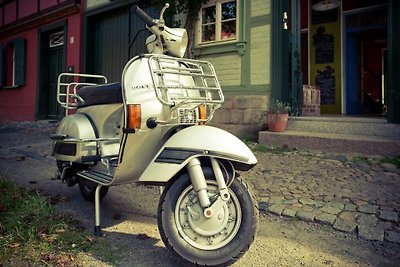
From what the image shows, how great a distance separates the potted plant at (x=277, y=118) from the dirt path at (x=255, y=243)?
2.84 metres

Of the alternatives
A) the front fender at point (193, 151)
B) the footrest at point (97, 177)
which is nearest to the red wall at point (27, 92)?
the footrest at point (97, 177)

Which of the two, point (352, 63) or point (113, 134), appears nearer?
point (113, 134)

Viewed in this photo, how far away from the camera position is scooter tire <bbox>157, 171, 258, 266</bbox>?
72.4 inches

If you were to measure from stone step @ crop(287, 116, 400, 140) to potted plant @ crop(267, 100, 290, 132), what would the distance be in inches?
11.0

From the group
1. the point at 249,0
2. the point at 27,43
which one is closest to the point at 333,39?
the point at 249,0

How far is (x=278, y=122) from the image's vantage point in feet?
18.7

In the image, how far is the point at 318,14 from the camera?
29.6 feet

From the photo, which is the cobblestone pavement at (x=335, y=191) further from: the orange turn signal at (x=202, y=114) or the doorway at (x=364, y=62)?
the doorway at (x=364, y=62)

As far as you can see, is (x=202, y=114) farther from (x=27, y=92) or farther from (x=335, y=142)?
(x=27, y=92)

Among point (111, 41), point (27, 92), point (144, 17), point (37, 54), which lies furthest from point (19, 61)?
point (144, 17)

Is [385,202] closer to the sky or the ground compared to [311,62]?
closer to the ground

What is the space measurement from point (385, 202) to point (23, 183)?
409cm

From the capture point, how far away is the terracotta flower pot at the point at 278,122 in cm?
569

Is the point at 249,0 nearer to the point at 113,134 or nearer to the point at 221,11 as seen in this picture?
the point at 221,11
